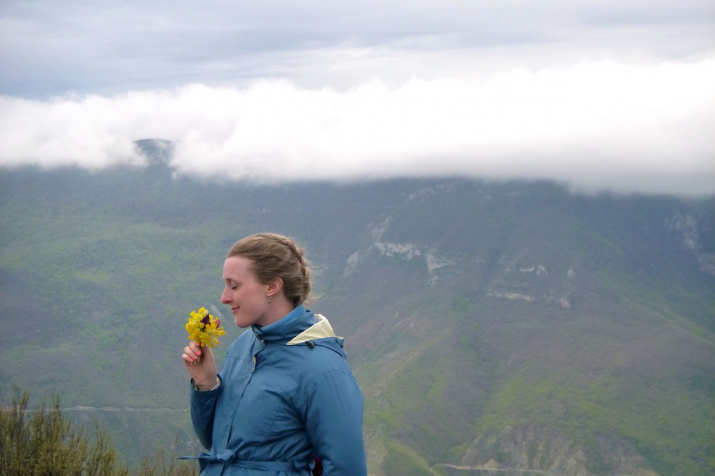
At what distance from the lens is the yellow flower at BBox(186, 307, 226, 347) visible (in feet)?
22.9

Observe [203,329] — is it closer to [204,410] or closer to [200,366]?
[200,366]

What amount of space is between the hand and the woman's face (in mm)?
542

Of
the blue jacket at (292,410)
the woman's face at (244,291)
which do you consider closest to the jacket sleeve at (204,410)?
the blue jacket at (292,410)

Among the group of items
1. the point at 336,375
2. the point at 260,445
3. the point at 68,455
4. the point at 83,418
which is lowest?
the point at 83,418

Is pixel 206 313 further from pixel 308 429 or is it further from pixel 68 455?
pixel 68 455

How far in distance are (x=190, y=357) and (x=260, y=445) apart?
1010 millimetres

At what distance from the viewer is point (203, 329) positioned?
7070mm

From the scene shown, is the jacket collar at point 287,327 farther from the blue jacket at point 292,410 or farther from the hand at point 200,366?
the hand at point 200,366

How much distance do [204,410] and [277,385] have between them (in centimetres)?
94

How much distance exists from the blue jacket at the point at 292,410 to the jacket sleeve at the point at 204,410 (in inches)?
7.5

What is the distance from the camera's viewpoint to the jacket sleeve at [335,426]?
626 cm

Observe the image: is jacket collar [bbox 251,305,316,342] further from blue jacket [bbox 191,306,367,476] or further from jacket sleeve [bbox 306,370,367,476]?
jacket sleeve [bbox 306,370,367,476]

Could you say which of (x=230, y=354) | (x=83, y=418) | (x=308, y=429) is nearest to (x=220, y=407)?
(x=230, y=354)

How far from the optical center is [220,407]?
22.7 feet
